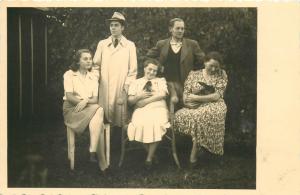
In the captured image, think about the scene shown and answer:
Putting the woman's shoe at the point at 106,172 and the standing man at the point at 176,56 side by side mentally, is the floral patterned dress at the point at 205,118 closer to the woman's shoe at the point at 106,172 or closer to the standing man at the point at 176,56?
the standing man at the point at 176,56

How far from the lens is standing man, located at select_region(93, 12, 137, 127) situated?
19.7ft

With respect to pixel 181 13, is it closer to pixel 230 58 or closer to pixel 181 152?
pixel 230 58

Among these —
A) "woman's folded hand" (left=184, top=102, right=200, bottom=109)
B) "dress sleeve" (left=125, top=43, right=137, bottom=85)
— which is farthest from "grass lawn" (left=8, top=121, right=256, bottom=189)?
"dress sleeve" (left=125, top=43, right=137, bottom=85)

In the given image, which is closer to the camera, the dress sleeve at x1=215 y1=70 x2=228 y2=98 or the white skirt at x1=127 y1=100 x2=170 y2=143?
the white skirt at x1=127 y1=100 x2=170 y2=143

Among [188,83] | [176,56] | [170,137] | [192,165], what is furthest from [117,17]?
[192,165]

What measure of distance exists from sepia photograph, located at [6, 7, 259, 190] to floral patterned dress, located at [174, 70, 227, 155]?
0.01m

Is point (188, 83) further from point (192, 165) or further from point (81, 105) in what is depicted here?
point (81, 105)

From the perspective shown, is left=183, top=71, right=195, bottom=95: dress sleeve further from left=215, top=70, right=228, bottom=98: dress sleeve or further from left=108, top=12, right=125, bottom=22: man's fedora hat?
left=108, top=12, right=125, bottom=22: man's fedora hat

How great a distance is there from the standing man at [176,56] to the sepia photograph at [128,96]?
0.01 meters

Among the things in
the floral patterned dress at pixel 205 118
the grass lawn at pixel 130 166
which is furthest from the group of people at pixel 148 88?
the grass lawn at pixel 130 166

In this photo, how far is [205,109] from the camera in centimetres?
597

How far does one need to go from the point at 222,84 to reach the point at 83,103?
175 cm

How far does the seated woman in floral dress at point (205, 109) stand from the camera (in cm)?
595
